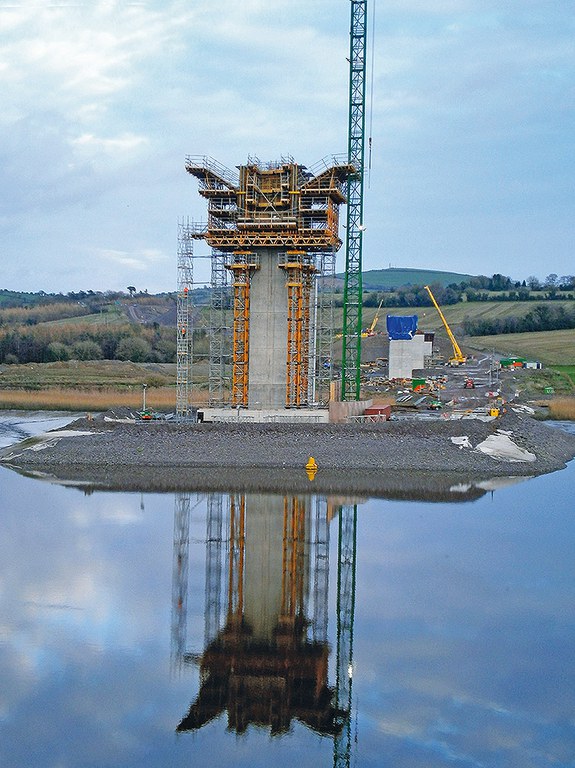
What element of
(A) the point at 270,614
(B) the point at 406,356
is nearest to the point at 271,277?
(A) the point at 270,614

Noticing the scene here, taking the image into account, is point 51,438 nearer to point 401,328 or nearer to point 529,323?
point 401,328

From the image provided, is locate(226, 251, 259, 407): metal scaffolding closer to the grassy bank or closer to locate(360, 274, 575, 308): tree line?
the grassy bank

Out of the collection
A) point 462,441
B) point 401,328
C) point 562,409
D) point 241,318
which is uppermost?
point 241,318

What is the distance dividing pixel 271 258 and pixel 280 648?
30.5 meters

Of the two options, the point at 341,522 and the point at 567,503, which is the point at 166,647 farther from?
the point at 567,503

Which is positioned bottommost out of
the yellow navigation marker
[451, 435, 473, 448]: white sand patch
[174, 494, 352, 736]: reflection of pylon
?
[174, 494, 352, 736]: reflection of pylon

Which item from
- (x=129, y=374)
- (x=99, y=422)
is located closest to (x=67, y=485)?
(x=99, y=422)

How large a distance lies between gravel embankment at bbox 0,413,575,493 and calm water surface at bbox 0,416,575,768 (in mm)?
8330

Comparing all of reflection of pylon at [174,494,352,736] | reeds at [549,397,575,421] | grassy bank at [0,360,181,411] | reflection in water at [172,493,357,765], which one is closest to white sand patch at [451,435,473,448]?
reflection in water at [172,493,357,765]

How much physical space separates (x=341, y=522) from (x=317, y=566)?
5.13 m

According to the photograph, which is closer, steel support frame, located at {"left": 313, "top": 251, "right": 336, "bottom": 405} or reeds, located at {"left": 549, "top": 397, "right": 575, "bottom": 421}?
steel support frame, located at {"left": 313, "top": 251, "right": 336, "bottom": 405}

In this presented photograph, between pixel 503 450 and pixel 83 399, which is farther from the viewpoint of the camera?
pixel 83 399

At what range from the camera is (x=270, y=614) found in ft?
71.1

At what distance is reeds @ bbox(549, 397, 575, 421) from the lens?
64.6 meters
